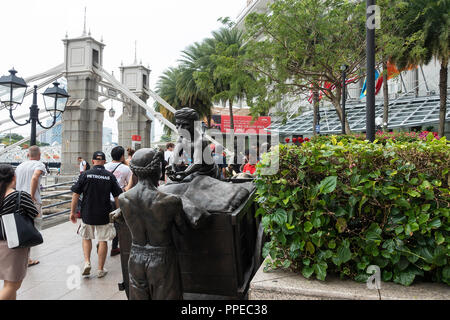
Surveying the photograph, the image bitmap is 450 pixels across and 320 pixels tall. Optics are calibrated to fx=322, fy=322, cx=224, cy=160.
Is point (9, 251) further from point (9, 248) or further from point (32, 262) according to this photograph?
point (32, 262)

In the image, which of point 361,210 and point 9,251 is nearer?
point 361,210

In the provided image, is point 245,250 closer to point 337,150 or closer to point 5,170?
point 337,150

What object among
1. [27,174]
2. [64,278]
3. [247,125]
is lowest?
[64,278]

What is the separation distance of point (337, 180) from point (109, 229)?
12.2 ft

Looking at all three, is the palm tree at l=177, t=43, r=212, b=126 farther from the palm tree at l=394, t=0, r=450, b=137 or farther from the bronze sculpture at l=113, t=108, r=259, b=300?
the bronze sculpture at l=113, t=108, r=259, b=300

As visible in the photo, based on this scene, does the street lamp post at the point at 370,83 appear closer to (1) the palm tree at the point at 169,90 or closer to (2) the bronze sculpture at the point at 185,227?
(2) the bronze sculpture at the point at 185,227

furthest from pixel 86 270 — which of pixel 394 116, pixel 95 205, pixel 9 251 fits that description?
pixel 394 116

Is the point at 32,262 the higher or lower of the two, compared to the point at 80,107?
lower

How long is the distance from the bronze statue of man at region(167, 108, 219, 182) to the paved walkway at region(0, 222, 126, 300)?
1.83m

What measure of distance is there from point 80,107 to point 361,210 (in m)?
16.4

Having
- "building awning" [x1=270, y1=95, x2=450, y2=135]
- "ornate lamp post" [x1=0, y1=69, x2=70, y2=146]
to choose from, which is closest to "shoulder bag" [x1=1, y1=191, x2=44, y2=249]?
"ornate lamp post" [x1=0, y1=69, x2=70, y2=146]

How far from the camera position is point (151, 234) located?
2650 millimetres
